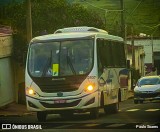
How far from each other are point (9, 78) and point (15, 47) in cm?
154

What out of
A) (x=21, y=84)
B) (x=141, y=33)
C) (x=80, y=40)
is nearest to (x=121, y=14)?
(x=141, y=33)

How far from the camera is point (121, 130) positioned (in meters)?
8.06

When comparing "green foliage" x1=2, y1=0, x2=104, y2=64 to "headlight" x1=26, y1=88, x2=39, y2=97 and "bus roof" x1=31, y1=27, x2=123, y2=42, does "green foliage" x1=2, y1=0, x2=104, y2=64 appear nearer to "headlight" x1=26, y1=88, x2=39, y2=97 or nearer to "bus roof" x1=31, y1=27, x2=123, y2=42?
"bus roof" x1=31, y1=27, x2=123, y2=42

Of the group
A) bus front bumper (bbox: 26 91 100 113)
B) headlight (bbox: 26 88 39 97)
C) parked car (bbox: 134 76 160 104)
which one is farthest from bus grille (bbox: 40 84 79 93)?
parked car (bbox: 134 76 160 104)

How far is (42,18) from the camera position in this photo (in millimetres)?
17422

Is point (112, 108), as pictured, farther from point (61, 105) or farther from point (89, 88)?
point (61, 105)

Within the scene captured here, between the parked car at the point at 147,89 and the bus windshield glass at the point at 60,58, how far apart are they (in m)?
1.08

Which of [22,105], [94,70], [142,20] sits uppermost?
[142,20]

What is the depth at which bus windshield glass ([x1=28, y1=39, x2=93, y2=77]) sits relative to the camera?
1102 cm

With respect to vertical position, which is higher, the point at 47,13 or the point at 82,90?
the point at 47,13

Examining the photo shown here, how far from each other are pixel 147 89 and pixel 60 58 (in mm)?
2310

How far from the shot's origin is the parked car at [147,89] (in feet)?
37.8

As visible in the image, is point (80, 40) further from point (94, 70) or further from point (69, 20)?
point (69, 20)

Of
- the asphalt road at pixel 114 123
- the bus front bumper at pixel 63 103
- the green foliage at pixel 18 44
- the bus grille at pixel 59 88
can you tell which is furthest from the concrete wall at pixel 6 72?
the bus grille at pixel 59 88
